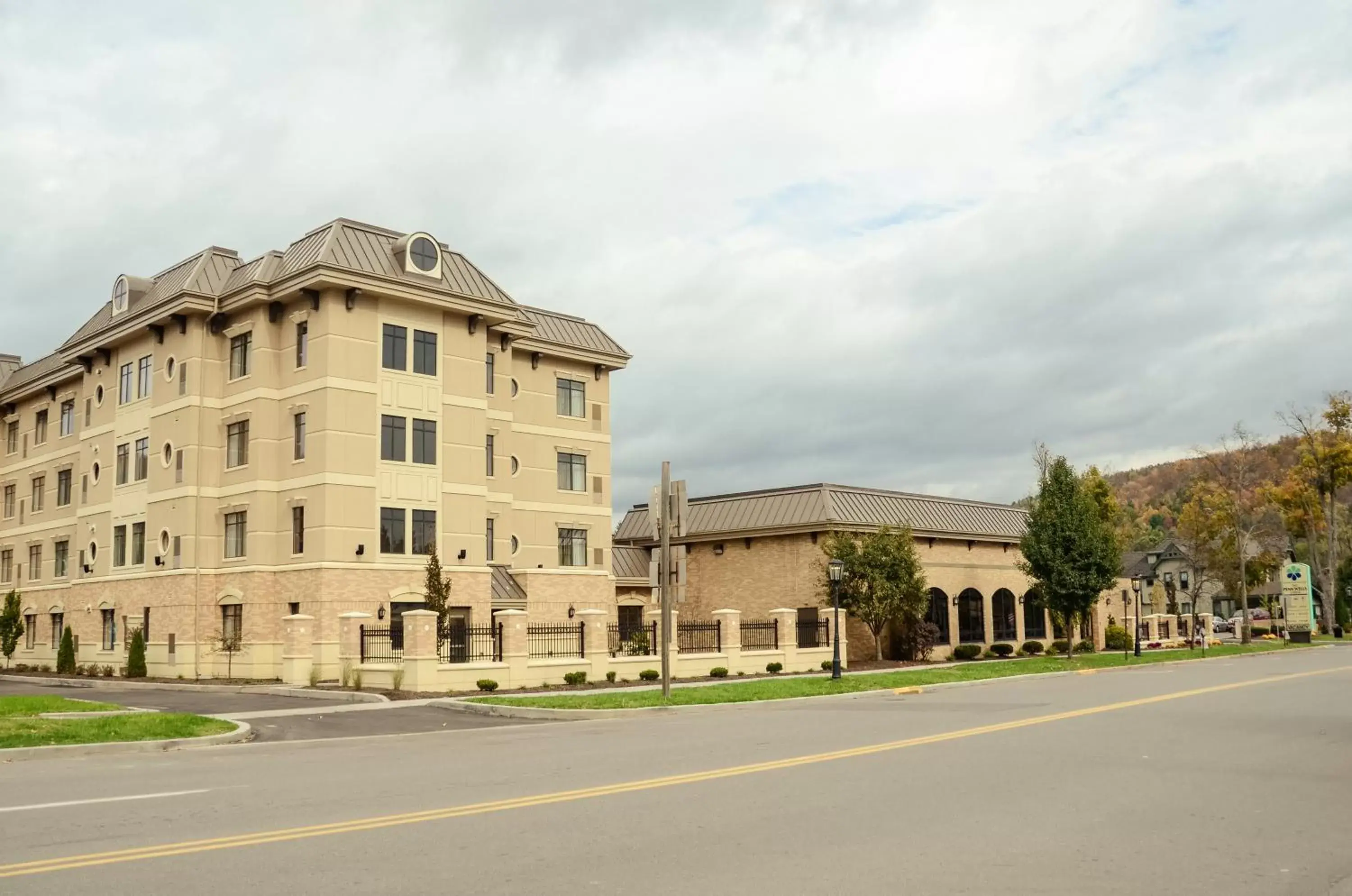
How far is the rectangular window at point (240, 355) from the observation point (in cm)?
3891

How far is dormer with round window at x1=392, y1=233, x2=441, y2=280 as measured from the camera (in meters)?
38.4

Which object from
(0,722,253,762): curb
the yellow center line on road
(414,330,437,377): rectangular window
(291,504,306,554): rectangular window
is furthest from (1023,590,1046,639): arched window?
(0,722,253,762): curb

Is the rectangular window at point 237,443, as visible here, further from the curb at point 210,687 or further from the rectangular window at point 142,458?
the curb at point 210,687

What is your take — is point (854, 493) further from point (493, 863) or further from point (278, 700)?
point (493, 863)

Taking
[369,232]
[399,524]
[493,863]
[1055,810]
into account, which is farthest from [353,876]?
[369,232]

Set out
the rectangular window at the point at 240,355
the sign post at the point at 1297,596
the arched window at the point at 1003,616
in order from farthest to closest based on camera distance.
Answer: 1. the sign post at the point at 1297,596
2. the arched window at the point at 1003,616
3. the rectangular window at the point at 240,355

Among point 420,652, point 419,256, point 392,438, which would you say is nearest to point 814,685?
point 420,652

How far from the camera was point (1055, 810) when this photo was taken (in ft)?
34.1

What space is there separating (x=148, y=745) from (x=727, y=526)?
33131 mm

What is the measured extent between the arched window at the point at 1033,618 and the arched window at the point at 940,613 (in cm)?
669

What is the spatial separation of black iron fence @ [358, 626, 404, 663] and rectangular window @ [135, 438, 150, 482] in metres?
12.8

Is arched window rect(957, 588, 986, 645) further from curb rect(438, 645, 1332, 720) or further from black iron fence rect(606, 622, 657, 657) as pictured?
black iron fence rect(606, 622, 657, 657)

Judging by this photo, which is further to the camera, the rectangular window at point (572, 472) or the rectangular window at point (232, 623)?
the rectangular window at point (572, 472)

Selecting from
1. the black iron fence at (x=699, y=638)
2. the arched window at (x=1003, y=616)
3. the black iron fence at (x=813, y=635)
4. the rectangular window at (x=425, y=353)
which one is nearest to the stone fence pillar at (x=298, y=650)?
the rectangular window at (x=425, y=353)
